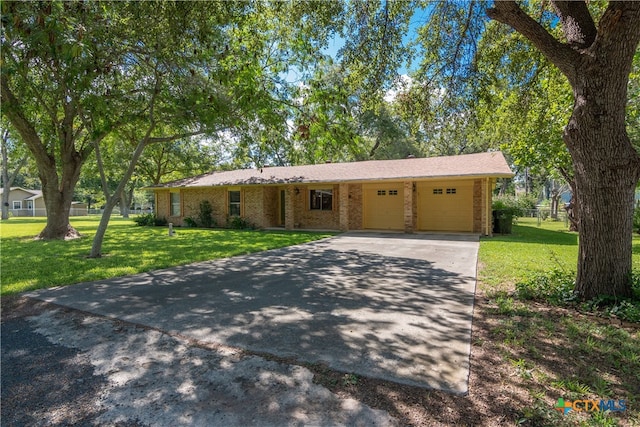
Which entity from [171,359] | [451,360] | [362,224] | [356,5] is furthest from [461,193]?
[171,359]

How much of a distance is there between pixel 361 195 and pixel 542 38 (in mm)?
11676

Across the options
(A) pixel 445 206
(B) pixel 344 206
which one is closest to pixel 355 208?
(B) pixel 344 206

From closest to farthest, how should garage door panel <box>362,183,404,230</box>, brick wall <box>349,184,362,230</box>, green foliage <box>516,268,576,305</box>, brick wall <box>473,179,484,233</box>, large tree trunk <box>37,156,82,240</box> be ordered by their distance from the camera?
green foliage <box>516,268,576,305</box>, large tree trunk <box>37,156,82,240</box>, brick wall <box>473,179,484,233</box>, garage door panel <box>362,183,404,230</box>, brick wall <box>349,184,362,230</box>

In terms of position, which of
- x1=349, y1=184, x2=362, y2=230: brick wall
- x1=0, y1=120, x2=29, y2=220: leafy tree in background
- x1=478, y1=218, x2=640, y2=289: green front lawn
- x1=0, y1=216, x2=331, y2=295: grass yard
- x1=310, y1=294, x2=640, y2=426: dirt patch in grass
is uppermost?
x1=0, y1=120, x2=29, y2=220: leafy tree in background

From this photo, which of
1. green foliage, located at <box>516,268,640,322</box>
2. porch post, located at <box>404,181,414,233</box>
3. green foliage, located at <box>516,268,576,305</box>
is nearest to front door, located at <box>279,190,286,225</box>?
porch post, located at <box>404,181,414,233</box>

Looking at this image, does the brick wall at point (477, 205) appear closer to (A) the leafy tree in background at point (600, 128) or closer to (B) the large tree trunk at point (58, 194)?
(A) the leafy tree in background at point (600, 128)

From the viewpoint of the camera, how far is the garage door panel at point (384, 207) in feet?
51.2

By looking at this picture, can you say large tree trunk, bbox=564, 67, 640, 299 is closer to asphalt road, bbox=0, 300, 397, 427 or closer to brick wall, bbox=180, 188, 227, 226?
asphalt road, bbox=0, 300, 397, 427

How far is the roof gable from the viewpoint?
513 inches

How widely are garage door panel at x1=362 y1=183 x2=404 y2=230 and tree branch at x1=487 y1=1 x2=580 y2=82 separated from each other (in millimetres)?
10900

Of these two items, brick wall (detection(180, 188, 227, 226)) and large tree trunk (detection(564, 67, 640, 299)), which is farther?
brick wall (detection(180, 188, 227, 226))

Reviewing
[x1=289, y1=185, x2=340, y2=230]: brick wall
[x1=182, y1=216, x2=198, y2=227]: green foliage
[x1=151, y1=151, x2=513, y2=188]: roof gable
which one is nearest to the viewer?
[x1=151, y1=151, x2=513, y2=188]: roof gable

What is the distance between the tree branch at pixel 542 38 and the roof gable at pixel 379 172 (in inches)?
303

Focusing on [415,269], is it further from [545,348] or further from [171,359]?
[171,359]
